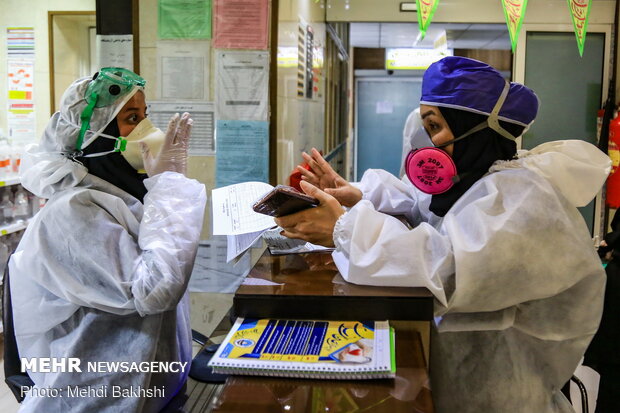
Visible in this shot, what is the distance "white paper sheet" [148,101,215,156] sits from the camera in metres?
3.10

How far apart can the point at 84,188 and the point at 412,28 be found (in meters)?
7.18

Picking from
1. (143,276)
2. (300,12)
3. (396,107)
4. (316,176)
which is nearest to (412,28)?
(396,107)

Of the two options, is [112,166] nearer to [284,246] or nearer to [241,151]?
[284,246]

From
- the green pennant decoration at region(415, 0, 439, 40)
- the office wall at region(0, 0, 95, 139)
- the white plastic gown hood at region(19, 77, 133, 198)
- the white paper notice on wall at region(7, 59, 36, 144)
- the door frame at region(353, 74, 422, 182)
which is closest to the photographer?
the white plastic gown hood at region(19, 77, 133, 198)

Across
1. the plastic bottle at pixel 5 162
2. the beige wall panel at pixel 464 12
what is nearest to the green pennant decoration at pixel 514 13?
the beige wall panel at pixel 464 12

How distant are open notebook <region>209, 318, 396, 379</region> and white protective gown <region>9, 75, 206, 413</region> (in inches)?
19.8

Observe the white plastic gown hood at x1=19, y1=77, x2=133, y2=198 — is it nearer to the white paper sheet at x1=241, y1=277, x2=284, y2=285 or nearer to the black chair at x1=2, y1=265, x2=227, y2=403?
the black chair at x1=2, y1=265, x2=227, y2=403

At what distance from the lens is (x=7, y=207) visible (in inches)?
158

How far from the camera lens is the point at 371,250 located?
115cm

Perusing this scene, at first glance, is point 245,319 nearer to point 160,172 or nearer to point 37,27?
point 160,172

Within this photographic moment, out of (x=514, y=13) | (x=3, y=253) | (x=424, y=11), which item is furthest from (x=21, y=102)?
(x=514, y=13)

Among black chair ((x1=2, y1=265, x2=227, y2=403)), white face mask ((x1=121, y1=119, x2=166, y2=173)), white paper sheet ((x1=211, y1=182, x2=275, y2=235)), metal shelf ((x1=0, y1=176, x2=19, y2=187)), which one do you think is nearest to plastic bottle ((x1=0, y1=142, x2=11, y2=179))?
metal shelf ((x1=0, y1=176, x2=19, y2=187))

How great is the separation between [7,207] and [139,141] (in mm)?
2852

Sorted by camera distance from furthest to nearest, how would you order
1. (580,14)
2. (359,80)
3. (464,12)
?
1. (359,80)
2. (464,12)
3. (580,14)
